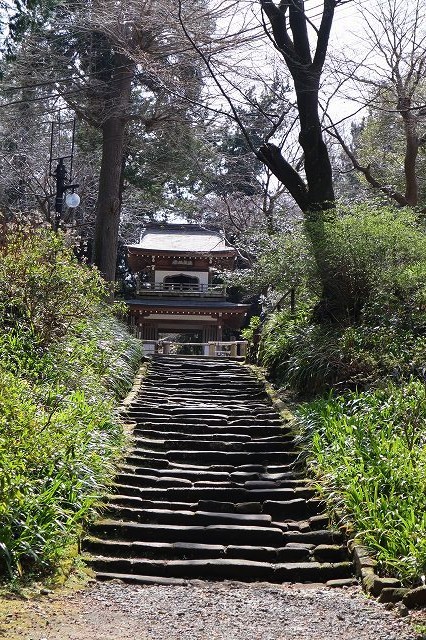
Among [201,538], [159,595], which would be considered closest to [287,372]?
[201,538]

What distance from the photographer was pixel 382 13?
1479cm

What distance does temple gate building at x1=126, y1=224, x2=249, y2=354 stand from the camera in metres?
28.9

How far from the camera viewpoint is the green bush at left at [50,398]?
5.11 m

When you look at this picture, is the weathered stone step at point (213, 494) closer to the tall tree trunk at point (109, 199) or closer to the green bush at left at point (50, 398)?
the green bush at left at point (50, 398)

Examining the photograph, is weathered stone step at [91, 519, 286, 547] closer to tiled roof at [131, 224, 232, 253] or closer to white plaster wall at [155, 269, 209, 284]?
tiled roof at [131, 224, 232, 253]

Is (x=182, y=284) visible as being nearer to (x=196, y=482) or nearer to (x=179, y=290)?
(x=179, y=290)

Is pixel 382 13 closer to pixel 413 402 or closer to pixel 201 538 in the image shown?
pixel 413 402

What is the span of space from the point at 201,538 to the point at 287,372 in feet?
18.5

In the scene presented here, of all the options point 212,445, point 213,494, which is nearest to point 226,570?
point 213,494

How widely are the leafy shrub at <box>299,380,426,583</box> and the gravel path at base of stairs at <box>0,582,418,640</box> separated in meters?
0.47

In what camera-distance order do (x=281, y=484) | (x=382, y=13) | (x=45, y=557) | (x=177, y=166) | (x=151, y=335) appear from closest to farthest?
1. (x=45, y=557)
2. (x=281, y=484)
3. (x=382, y=13)
4. (x=177, y=166)
5. (x=151, y=335)

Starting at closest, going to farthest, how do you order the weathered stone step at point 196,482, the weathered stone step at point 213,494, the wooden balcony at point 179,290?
the weathered stone step at point 213,494, the weathered stone step at point 196,482, the wooden balcony at point 179,290

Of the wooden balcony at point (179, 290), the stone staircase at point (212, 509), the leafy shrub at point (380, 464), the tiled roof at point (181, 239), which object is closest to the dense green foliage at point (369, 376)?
the leafy shrub at point (380, 464)

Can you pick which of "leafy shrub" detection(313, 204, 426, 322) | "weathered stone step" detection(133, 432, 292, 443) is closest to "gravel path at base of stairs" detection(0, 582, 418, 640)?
"weathered stone step" detection(133, 432, 292, 443)
